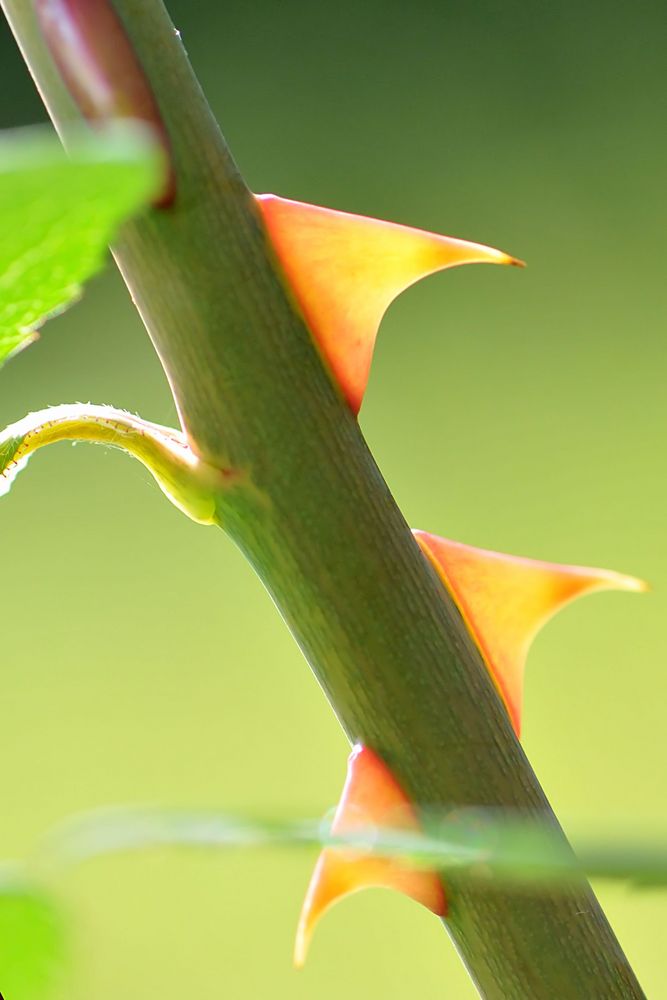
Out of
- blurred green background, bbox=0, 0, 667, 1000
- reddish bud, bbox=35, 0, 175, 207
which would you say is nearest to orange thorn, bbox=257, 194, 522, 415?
reddish bud, bbox=35, 0, 175, 207

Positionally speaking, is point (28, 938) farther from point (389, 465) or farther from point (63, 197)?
point (389, 465)

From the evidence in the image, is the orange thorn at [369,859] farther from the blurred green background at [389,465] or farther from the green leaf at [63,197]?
the blurred green background at [389,465]

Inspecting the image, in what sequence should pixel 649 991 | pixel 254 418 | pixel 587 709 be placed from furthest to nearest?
pixel 587 709 → pixel 649 991 → pixel 254 418

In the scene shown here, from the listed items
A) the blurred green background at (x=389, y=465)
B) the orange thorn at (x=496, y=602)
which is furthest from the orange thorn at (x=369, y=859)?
the blurred green background at (x=389, y=465)

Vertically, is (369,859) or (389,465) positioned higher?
(389,465)

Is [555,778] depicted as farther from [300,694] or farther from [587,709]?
[300,694]

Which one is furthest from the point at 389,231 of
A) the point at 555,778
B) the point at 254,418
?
the point at 555,778

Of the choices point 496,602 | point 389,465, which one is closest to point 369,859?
point 496,602
